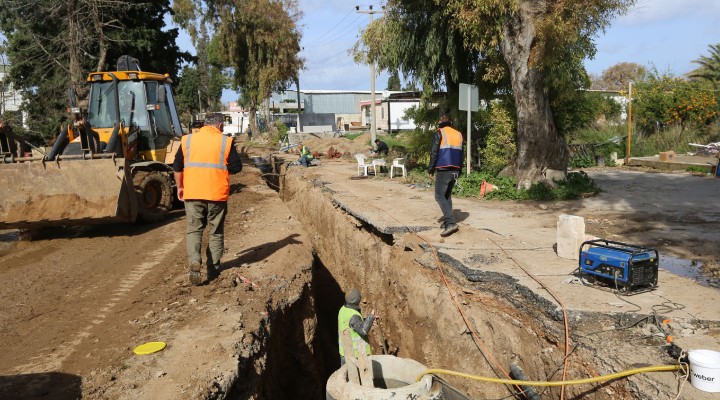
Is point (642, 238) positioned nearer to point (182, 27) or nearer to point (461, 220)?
point (461, 220)

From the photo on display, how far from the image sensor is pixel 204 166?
6.19 metres

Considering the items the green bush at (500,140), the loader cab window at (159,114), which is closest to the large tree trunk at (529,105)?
the green bush at (500,140)

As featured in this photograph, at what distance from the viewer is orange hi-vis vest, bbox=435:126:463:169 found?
7.59 metres

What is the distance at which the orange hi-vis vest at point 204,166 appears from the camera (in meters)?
6.19

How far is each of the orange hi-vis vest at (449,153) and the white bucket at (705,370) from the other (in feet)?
14.2

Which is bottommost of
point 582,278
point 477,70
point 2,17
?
point 582,278

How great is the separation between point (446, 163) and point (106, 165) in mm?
5437

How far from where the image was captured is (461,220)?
9.30 metres

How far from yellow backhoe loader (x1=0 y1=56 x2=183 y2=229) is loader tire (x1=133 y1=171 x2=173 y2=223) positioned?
0.06ft

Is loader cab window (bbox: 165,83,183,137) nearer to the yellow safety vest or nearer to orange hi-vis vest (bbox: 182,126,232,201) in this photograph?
orange hi-vis vest (bbox: 182,126,232,201)

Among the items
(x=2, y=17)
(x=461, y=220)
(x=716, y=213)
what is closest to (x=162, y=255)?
(x=461, y=220)

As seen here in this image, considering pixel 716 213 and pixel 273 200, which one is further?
pixel 273 200

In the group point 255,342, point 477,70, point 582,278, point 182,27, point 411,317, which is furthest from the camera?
point 182,27

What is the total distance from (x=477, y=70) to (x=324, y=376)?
412 inches
